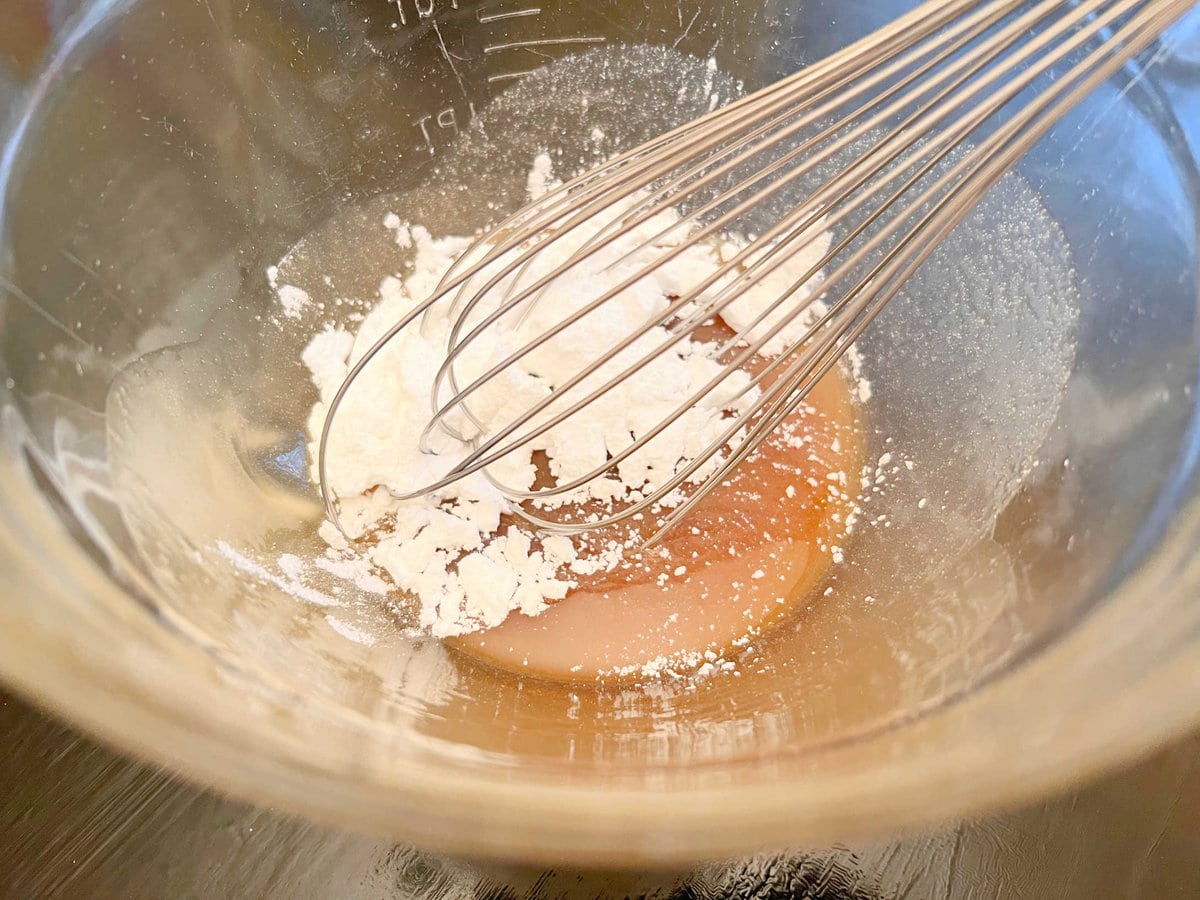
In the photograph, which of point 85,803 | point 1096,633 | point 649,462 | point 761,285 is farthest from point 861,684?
point 85,803

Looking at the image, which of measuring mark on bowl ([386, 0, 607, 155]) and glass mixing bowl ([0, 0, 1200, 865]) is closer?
glass mixing bowl ([0, 0, 1200, 865])

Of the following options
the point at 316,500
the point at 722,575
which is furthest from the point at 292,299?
the point at 722,575

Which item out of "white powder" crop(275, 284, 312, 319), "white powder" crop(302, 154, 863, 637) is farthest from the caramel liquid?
"white powder" crop(275, 284, 312, 319)

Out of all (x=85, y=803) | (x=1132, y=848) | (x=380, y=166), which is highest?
(x=380, y=166)

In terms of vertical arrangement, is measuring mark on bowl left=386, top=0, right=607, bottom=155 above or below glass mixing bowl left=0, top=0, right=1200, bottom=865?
above

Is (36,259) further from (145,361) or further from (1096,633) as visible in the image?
(1096,633)

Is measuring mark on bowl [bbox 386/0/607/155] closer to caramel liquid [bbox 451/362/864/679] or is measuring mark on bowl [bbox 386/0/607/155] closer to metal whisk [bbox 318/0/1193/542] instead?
metal whisk [bbox 318/0/1193/542]
